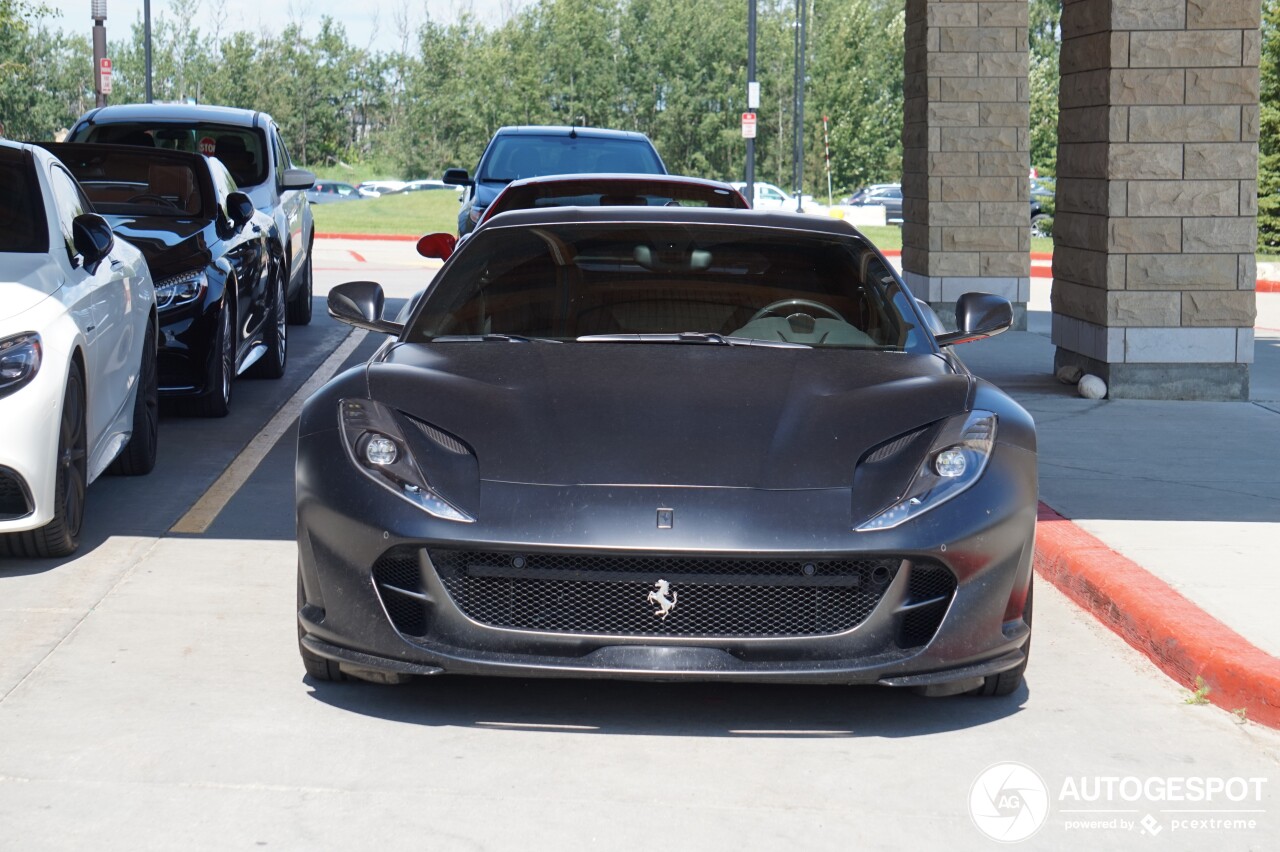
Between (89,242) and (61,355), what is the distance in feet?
3.85

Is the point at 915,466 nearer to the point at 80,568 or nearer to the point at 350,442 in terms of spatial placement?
the point at 350,442

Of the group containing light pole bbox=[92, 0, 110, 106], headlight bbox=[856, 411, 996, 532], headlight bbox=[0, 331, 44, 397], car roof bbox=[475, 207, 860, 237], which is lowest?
headlight bbox=[856, 411, 996, 532]

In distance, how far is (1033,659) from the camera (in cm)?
551

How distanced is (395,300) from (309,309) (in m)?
3.34

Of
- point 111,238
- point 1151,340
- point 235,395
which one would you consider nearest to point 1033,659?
point 111,238

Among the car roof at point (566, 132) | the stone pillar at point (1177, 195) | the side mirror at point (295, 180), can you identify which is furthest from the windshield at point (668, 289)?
the car roof at point (566, 132)

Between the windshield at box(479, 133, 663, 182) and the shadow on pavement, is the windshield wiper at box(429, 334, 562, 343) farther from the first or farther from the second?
the windshield at box(479, 133, 663, 182)

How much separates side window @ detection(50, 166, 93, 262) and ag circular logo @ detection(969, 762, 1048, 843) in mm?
4496

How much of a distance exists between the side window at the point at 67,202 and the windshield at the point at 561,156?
8067mm

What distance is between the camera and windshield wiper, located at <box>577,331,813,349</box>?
5.46 metres

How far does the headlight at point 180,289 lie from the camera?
958 centimetres

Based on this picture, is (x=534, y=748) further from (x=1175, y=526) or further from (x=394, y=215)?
(x=394, y=215)

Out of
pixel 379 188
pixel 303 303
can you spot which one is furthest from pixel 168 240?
pixel 379 188

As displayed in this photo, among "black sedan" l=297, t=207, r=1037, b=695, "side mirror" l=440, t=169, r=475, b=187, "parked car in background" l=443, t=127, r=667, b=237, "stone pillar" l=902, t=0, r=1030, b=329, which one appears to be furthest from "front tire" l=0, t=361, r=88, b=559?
"stone pillar" l=902, t=0, r=1030, b=329
